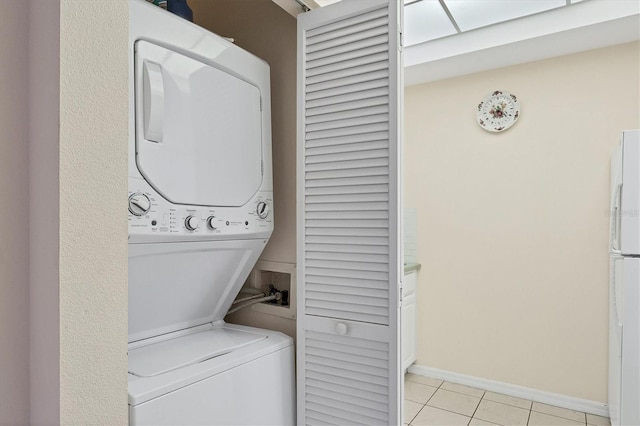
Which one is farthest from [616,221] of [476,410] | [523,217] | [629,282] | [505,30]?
[476,410]

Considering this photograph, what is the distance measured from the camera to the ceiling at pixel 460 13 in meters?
2.37

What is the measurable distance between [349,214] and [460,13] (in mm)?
1734

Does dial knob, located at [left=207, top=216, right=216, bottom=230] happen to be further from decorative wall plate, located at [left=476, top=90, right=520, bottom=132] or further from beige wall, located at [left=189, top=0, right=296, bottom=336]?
decorative wall plate, located at [left=476, top=90, right=520, bottom=132]

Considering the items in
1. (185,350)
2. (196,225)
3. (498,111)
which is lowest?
(185,350)

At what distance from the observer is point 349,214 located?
58.6 inches

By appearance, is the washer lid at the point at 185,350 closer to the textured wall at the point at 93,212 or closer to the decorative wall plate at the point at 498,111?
the textured wall at the point at 93,212

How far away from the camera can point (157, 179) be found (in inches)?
47.2

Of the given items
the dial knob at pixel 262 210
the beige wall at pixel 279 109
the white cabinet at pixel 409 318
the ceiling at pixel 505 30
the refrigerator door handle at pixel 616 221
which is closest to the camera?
the dial knob at pixel 262 210

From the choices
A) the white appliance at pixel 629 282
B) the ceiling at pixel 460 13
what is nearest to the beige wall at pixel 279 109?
the ceiling at pixel 460 13

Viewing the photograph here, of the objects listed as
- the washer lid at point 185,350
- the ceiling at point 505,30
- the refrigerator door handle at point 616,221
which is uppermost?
the ceiling at point 505,30
